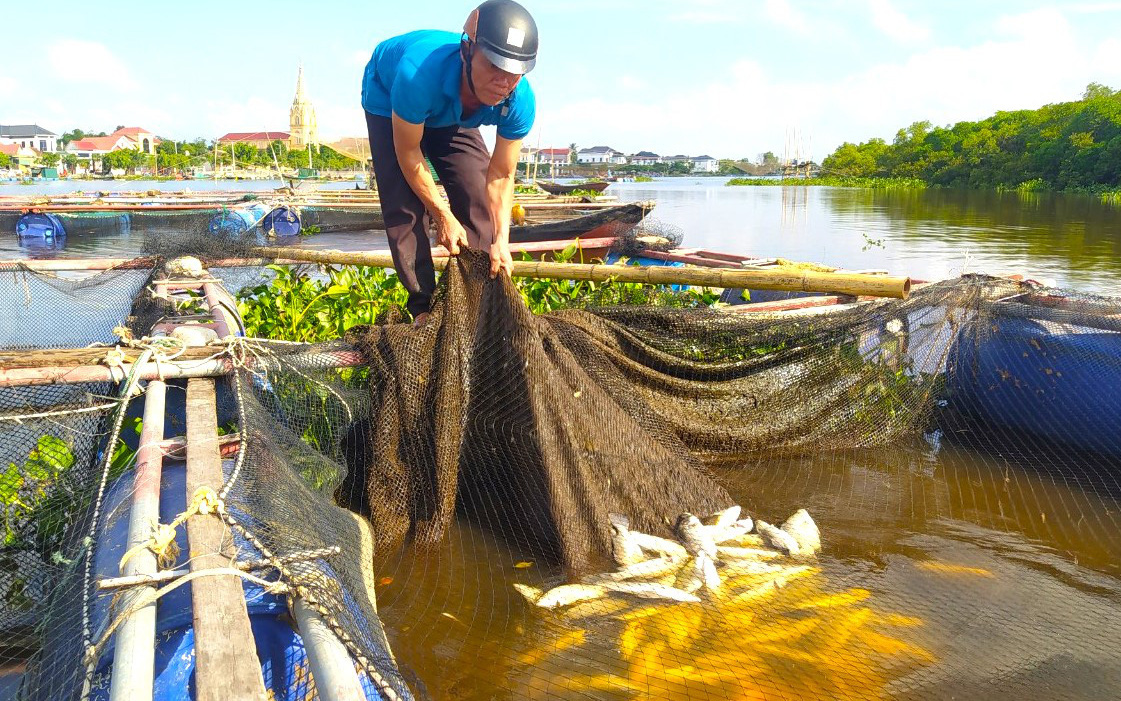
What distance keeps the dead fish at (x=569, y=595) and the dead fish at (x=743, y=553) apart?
646 millimetres

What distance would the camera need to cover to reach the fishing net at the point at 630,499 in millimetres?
2586

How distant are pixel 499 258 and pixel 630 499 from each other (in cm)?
137

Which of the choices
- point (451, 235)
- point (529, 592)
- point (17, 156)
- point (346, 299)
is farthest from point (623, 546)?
point (17, 156)

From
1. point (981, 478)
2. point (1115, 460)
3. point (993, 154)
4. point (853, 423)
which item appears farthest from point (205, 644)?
point (993, 154)

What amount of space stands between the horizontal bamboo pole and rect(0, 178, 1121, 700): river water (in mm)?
1129

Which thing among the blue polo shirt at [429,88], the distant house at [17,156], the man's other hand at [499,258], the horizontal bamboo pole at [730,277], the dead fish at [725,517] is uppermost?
the distant house at [17,156]

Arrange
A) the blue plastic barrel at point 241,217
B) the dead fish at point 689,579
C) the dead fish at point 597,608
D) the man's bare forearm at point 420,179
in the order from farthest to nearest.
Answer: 1. the blue plastic barrel at point 241,217
2. the man's bare forearm at point 420,179
3. the dead fish at point 689,579
4. the dead fish at point 597,608

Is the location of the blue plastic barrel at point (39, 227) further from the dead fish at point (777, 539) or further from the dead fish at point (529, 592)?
the dead fish at point (777, 539)

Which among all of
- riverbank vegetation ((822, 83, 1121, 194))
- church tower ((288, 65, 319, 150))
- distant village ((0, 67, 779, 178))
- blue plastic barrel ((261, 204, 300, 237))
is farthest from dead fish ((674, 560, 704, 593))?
church tower ((288, 65, 319, 150))

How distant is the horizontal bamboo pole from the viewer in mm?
4891

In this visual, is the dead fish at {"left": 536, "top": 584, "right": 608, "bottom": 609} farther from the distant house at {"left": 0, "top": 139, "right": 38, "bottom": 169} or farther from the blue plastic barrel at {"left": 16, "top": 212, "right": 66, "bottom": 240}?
the distant house at {"left": 0, "top": 139, "right": 38, "bottom": 169}

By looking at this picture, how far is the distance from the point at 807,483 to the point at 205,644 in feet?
13.0

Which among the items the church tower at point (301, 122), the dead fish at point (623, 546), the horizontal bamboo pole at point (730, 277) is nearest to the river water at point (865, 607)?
the dead fish at point (623, 546)

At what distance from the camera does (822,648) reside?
10.6ft
